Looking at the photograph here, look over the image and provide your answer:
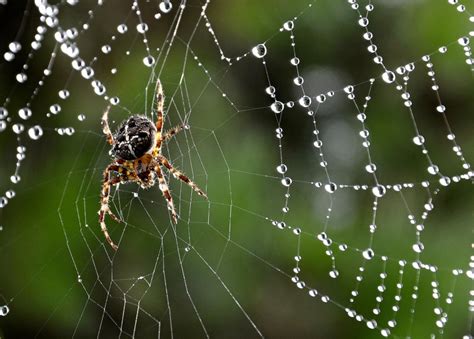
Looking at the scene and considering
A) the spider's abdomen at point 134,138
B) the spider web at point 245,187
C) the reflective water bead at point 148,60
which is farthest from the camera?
the spider web at point 245,187

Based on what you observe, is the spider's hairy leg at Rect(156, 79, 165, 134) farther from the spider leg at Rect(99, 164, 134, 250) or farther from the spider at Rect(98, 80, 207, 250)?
the spider leg at Rect(99, 164, 134, 250)

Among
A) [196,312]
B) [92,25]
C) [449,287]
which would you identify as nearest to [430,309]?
[449,287]

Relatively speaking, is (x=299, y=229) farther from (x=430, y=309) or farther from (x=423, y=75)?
(x=423, y=75)

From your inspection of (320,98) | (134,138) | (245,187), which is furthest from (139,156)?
(320,98)

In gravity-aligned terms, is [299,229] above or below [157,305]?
above

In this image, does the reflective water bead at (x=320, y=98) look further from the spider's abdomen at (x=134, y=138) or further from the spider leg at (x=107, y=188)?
the spider leg at (x=107, y=188)

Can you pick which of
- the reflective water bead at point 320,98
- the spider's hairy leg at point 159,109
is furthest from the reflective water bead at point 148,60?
→ the reflective water bead at point 320,98
